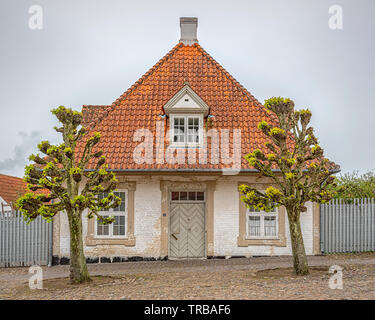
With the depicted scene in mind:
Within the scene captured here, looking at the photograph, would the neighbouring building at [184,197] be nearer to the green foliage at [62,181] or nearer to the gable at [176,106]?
the gable at [176,106]

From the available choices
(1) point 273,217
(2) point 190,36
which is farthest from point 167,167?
(2) point 190,36

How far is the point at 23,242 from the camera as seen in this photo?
52.2 ft

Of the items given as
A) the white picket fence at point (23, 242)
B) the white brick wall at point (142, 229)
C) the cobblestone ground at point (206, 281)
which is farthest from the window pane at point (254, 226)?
the white picket fence at point (23, 242)

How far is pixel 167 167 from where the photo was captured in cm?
1495

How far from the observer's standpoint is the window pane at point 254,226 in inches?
618

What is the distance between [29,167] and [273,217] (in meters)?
8.59

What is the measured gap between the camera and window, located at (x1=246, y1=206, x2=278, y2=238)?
15.7m

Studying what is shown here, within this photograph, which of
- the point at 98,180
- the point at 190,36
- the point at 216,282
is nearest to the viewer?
the point at 216,282

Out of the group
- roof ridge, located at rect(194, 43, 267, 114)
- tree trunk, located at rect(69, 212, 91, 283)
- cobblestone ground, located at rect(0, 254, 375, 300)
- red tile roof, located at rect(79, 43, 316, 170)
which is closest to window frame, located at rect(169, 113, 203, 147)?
red tile roof, located at rect(79, 43, 316, 170)

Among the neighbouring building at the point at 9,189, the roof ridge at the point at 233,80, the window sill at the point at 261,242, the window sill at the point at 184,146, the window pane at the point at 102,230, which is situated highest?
the roof ridge at the point at 233,80

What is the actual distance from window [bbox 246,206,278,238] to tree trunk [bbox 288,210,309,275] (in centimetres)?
367

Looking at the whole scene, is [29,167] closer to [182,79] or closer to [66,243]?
[66,243]

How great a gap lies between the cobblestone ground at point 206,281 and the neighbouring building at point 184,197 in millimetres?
723

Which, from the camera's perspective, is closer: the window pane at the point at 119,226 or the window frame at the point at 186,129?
the window pane at the point at 119,226
